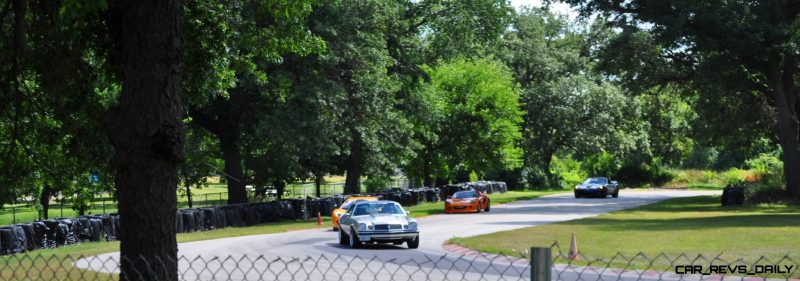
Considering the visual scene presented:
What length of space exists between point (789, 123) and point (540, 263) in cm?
4640

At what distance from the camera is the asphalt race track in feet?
60.9

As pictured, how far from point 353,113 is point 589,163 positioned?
2561 inches

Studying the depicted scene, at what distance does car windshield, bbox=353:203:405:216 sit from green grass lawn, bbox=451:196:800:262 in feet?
6.73

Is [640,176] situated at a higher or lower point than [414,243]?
Answer: higher

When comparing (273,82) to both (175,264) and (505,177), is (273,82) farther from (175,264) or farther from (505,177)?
(505,177)

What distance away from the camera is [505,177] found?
9281 cm

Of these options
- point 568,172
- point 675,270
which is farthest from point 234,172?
point 568,172

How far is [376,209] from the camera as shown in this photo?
27.6 m

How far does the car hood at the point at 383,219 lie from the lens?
86.8ft

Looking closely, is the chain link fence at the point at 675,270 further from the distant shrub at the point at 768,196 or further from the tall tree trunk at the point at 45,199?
the distant shrub at the point at 768,196

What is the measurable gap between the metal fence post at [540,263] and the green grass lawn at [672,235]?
1637 cm

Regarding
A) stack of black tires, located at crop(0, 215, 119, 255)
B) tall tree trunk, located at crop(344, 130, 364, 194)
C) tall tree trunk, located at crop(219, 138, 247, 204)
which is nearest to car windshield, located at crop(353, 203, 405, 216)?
stack of black tires, located at crop(0, 215, 119, 255)

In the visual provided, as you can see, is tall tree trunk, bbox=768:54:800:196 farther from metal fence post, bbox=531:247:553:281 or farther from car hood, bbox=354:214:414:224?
metal fence post, bbox=531:247:553:281

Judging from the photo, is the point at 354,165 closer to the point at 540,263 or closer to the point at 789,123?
the point at 789,123
